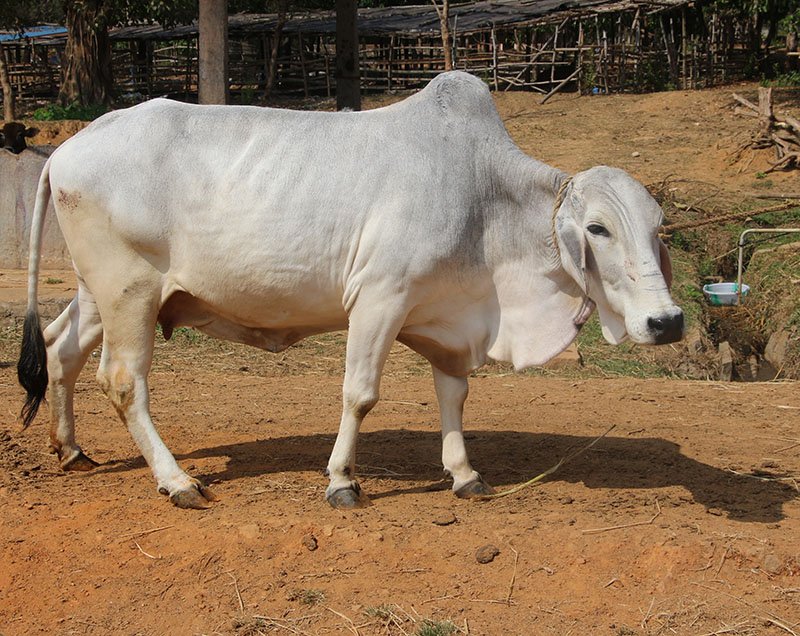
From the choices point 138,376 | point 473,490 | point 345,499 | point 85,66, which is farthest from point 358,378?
point 85,66

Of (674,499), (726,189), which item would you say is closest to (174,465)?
(674,499)

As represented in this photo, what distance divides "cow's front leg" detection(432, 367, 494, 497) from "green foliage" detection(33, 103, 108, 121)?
64.5ft

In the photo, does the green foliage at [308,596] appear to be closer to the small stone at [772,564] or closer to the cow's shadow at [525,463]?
the cow's shadow at [525,463]

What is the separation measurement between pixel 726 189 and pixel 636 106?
7.35 m

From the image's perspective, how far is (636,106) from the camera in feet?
70.9

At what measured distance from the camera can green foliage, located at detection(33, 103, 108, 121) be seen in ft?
76.1

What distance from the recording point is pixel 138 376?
Answer: 15.7ft

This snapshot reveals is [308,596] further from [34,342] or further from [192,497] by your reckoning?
[34,342]

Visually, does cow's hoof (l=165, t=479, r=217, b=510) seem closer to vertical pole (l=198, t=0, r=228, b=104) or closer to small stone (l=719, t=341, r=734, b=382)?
small stone (l=719, t=341, r=734, b=382)

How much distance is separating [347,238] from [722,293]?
7.36m

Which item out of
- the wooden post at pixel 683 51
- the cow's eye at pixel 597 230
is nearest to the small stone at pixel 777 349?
the cow's eye at pixel 597 230

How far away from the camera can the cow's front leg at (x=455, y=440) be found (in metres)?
4.76

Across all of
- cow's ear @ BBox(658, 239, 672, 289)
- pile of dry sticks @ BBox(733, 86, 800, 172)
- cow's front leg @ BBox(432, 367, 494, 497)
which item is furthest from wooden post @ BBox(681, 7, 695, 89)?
cow's ear @ BBox(658, 239, 672, 289)

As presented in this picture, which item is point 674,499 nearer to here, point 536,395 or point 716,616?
point 716,616
